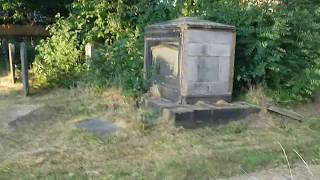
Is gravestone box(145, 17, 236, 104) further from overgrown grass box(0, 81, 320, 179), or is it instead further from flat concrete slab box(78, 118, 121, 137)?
flat concrete slab box(78, 118, 121, 137)

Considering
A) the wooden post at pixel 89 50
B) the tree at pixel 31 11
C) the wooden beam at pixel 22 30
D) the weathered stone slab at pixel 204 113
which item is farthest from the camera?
the tree at pixel 31 11

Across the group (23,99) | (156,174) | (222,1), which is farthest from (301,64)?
(23,99)

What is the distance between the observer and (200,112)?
18.5ft

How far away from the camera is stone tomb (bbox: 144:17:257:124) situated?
5.92m

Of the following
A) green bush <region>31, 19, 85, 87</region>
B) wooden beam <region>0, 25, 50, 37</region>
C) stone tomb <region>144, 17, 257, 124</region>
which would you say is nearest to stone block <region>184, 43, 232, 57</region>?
stone tomb <region>144, 17, 257, 124</region>

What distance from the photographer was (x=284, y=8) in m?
7.48

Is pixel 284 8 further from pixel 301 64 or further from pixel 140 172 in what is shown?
pixel 140 172


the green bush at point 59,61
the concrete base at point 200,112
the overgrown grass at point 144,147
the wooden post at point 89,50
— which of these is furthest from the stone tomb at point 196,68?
the green bush at point 59,61

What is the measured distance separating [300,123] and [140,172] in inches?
124

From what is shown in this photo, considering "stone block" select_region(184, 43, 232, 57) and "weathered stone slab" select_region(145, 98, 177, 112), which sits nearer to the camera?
"weathered stone slab" select_region(145, 98, 177, 112)

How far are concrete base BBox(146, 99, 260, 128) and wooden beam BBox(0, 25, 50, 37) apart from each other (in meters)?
7.45

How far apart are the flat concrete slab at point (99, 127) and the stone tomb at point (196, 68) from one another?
2.47 ft

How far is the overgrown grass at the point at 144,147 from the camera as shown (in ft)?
13.0

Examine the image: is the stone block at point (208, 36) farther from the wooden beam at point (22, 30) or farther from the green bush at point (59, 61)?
the wooden beam at point (22, 30)
